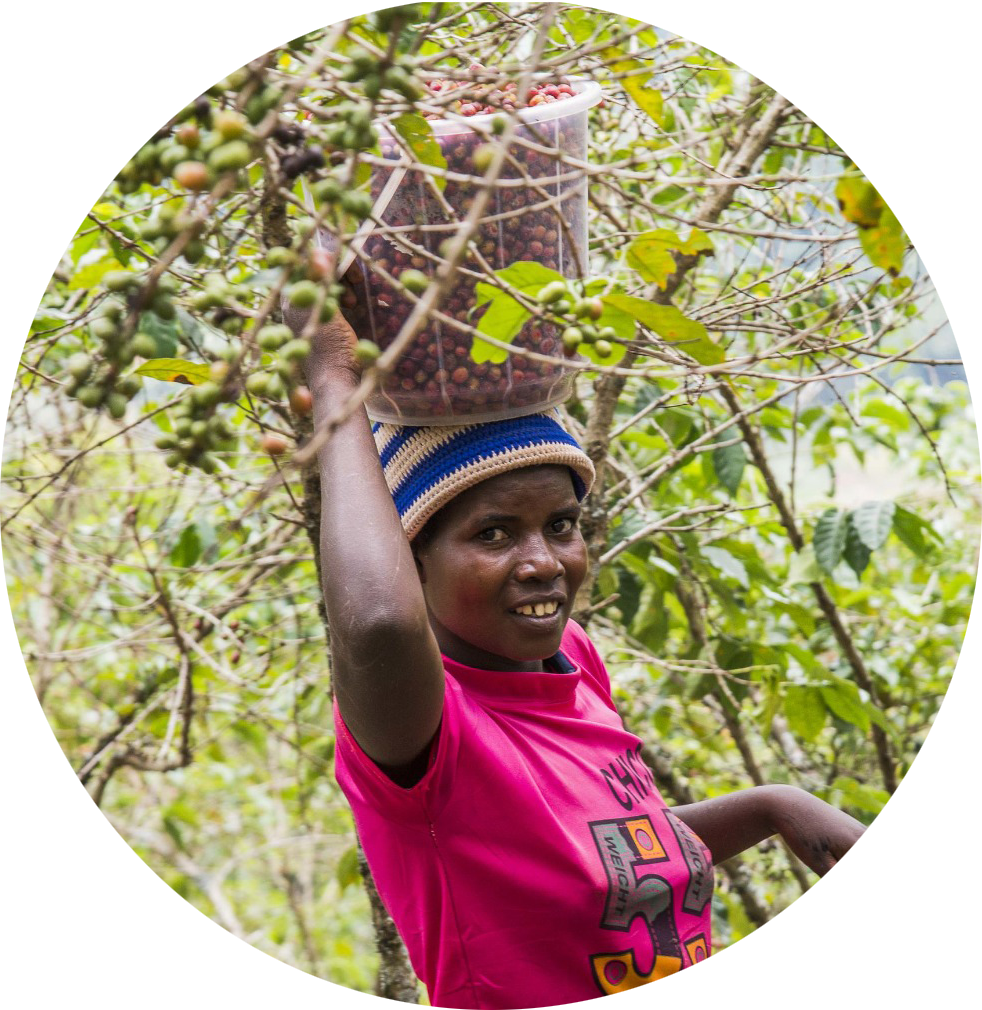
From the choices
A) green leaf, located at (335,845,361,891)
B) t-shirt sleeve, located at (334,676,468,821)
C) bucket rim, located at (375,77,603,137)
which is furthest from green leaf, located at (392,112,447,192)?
green leaf, located at (335,845,361,891)

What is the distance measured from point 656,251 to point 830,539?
113 centimetres

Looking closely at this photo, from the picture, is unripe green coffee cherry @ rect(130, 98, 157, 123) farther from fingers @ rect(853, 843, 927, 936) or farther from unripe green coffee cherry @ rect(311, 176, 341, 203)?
fingers @ rect(853, 843, 927, 936)

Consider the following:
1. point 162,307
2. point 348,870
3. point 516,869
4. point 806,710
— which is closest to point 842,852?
point 516,869

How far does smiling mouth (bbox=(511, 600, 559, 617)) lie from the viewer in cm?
112

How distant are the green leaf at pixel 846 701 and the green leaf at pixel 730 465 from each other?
14.0 inches

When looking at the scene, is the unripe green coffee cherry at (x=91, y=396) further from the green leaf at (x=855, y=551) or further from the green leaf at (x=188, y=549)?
the green leaf at (x=855, y=551)

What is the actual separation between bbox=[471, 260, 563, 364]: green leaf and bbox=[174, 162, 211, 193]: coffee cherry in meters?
0.30

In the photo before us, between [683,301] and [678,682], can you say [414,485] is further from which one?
[678,682]

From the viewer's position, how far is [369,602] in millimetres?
937

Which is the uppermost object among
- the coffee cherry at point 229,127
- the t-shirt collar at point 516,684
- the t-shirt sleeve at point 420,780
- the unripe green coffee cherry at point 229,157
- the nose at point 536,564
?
the coffee cherry at point 229,127

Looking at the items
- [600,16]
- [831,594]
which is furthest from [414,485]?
[831,594]

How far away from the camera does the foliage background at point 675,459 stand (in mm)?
1263

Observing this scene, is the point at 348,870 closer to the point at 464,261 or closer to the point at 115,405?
the point at 464,261

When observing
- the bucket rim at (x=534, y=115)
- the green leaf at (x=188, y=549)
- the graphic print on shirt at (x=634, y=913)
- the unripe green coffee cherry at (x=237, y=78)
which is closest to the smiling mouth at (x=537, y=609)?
the graphic print on shirt at (x=634, y=913)
